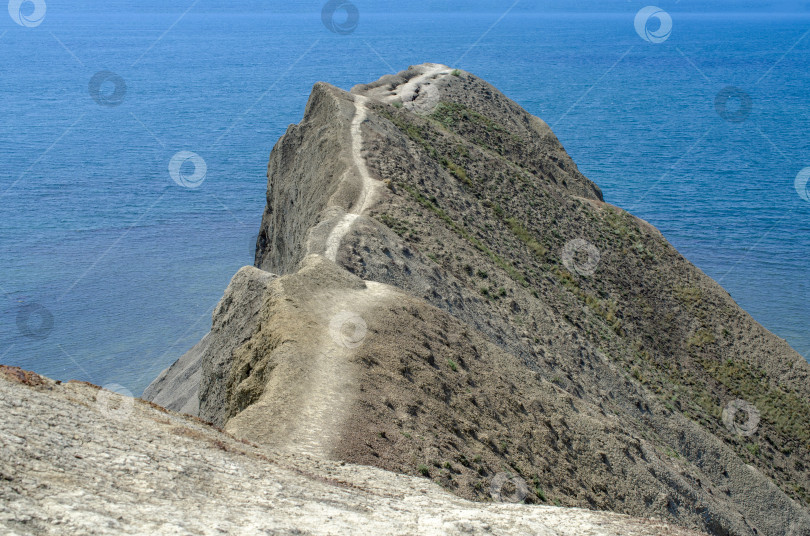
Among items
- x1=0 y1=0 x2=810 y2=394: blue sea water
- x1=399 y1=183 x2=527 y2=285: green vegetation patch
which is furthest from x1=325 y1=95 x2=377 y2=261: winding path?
x1=0 y1=0 x2=810 y2=394: blue sea water

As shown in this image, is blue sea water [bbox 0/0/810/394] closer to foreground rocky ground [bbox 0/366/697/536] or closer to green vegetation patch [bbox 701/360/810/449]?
green vegetation patch [bbox 701/360/810/449]

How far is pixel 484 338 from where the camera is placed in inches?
1134

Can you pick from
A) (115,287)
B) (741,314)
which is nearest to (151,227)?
(115,287)

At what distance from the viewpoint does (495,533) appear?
14.1 m

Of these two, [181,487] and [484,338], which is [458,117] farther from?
[181,487]

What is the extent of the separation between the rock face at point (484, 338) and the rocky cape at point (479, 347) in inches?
4.7

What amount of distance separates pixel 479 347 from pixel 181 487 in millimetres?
15674

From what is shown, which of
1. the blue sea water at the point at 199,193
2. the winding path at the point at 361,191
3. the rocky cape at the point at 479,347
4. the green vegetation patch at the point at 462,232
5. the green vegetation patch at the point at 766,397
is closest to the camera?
the rocky cape at the point at 479,347

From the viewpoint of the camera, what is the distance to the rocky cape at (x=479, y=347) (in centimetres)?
1922

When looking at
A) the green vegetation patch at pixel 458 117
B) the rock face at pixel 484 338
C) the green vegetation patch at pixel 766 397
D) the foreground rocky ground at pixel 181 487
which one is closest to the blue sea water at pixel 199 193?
the rock face at pixel 484 338

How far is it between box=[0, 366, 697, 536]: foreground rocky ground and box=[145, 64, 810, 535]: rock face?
1888 millimetres

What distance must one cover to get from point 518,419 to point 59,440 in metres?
14.9

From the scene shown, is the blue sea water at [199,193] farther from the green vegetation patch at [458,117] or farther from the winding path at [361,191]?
the green vegetation patch at [458,117]

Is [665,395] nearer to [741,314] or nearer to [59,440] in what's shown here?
[741,314]
